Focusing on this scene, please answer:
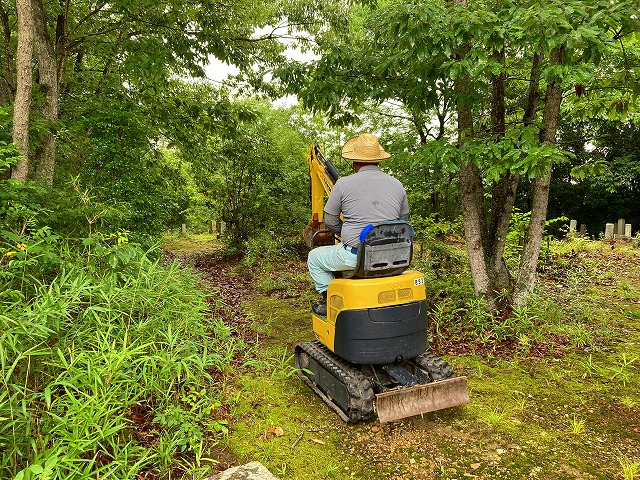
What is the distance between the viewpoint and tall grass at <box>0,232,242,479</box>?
2271 mm

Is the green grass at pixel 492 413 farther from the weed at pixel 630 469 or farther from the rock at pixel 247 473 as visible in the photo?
the rock at pixel 247 473

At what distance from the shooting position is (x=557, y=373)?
158 inches

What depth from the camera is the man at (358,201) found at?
3396 millimetres

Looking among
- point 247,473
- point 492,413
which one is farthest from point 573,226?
point 247,473

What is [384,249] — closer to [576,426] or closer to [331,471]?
[331,471]

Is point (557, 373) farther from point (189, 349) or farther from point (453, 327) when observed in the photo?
point (189, 349)

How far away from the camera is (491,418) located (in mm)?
3201

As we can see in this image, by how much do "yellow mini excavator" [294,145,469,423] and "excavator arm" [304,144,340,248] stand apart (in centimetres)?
109

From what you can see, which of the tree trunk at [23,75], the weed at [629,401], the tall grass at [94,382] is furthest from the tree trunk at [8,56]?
the weed at [629,401]

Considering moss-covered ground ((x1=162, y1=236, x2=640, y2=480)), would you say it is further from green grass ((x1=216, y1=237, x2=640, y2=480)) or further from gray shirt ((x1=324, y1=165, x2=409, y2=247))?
gray shirt ((x1=324, y1=165, x2=409, y2=247))

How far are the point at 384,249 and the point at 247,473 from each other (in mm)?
1764

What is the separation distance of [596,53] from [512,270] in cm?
385

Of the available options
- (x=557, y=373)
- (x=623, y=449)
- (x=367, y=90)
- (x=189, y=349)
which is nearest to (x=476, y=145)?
(x=367, y=90)

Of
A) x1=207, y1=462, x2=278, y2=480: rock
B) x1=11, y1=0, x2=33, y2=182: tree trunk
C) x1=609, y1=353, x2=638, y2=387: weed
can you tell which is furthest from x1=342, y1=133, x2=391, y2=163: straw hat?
→ x1=11, y1=0, x2=33, y2=182: tree trunk
